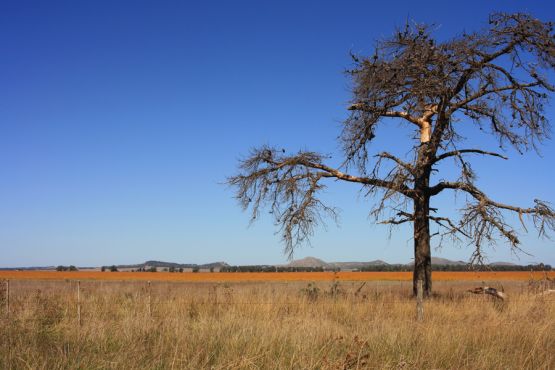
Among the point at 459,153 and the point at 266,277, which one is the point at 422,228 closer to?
the point at 459,153

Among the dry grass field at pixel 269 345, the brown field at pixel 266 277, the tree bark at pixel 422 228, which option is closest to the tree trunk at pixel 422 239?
the tree bark at pixel 422 228

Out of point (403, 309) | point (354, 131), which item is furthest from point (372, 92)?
point (403, 309)

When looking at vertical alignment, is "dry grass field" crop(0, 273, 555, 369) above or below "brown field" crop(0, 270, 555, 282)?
above

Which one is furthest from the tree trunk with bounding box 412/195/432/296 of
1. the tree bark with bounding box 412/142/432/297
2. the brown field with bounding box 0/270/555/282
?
the brown field with bounding box 0/270/555/282

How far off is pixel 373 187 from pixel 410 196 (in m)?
1.24

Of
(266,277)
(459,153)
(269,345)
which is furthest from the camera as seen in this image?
(266,277)

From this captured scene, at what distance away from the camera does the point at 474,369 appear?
7.20m

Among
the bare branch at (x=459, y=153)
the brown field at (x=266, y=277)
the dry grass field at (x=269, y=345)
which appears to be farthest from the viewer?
the brown field at (x=266, y=277)

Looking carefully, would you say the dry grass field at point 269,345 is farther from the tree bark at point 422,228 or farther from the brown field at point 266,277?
the brown field at point 266,277

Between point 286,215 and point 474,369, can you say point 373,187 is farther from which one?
point 474,369

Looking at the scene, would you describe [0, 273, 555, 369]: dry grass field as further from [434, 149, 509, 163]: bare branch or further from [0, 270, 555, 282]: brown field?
[0, 270, 555, 282]: brown field

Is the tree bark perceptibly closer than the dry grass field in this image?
No

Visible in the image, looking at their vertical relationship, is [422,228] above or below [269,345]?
above

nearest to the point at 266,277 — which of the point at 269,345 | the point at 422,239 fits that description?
the point at 422,239
